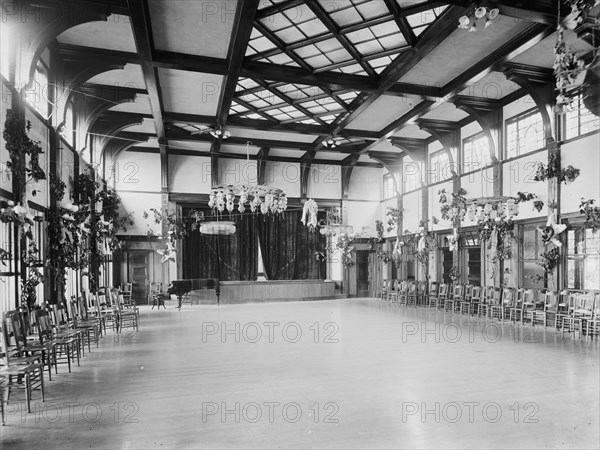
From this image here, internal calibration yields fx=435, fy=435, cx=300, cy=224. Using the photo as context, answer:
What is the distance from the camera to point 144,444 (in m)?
3.32

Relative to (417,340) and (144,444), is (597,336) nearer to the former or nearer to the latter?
(417,340)

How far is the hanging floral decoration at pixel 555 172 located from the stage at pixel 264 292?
8301 mm

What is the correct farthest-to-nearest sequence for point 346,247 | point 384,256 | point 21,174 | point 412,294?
point 346,247
point 384,256
point 412,294
point 21,174

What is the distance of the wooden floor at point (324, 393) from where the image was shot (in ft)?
11.4

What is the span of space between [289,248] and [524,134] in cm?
939

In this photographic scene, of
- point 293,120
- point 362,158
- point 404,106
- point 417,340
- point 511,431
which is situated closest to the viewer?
point 511,431

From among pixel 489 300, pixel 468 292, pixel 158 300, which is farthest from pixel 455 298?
pixel 158 300

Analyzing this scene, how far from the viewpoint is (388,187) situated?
17.0 metres

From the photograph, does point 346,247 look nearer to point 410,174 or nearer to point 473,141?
point 410,174

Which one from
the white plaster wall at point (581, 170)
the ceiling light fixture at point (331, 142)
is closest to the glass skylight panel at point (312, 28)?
the white plaster wall at point (581, 170)

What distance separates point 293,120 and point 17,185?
7.78m

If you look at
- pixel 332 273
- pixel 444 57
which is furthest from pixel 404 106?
pixel 332 273

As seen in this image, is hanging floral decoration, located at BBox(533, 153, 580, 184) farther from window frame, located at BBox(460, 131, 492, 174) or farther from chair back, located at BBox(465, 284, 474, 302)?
chair back, located at BBox(465, 284, 474, 302)

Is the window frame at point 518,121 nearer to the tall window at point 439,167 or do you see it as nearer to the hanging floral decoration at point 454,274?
the tall window at point 439,167
